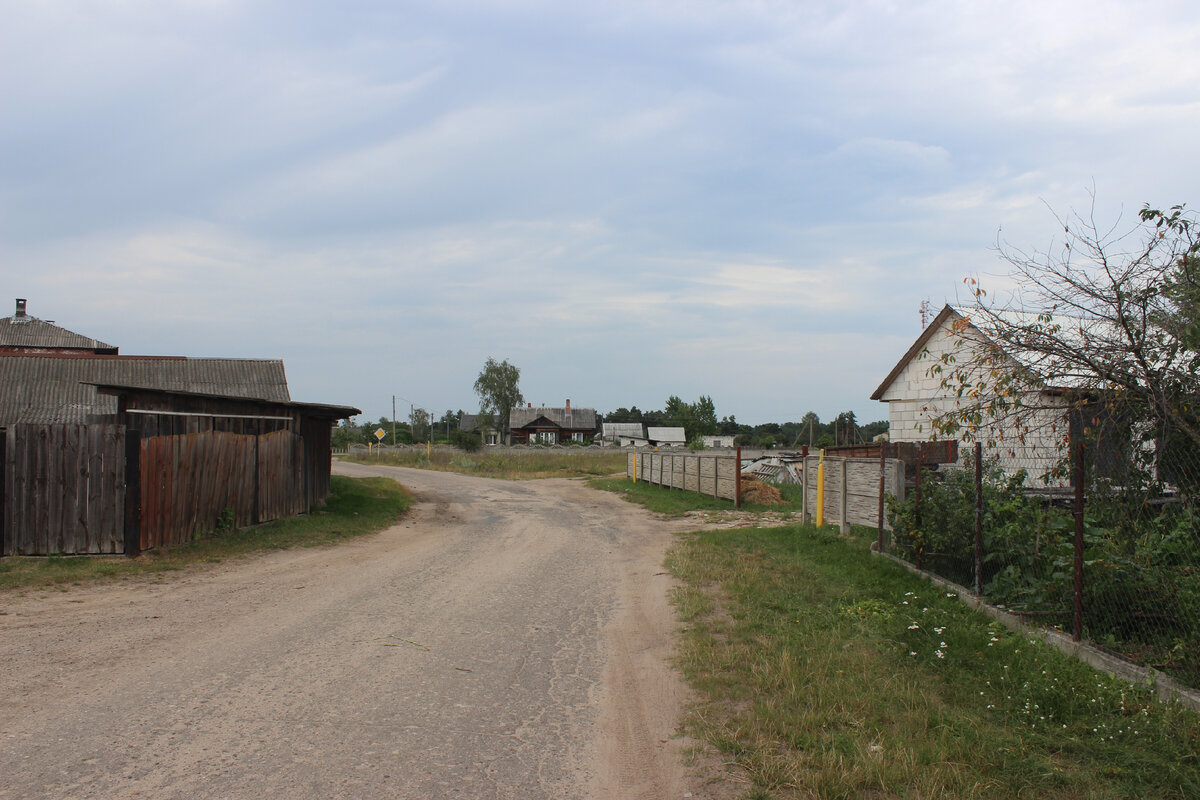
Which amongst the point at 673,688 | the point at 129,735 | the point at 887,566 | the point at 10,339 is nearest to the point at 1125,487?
the point at 887,566

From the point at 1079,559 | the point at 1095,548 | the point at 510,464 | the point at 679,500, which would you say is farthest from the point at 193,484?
the point at 510,464

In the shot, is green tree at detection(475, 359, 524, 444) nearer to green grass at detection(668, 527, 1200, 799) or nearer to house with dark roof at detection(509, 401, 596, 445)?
house with dark roof at detection(509, 401, 596, 445)

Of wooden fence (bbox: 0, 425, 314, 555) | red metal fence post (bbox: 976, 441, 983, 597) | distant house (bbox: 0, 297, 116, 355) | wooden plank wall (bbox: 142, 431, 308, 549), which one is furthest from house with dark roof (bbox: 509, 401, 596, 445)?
red metal fence post (bbox: 976, 441, 983, 597)

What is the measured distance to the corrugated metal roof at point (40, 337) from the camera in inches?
1478

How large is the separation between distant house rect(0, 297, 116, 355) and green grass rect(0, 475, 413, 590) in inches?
983

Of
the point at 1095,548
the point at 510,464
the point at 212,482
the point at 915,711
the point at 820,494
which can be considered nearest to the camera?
the point at 915,711

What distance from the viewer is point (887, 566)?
10250mm

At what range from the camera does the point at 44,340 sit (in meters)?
38.1

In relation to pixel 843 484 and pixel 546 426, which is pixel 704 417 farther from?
pixel 843 484

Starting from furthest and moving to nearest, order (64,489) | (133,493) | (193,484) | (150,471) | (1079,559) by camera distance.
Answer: (193,484) < (150,471) < (133,493) < (64,489) < (1079,559)

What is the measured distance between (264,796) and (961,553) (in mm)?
7756

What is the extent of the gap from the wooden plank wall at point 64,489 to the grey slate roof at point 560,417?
79.7 metres

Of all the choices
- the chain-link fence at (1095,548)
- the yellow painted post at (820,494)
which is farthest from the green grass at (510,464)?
the chain-link fence at (1095,548)

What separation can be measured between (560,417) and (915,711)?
302 feet
